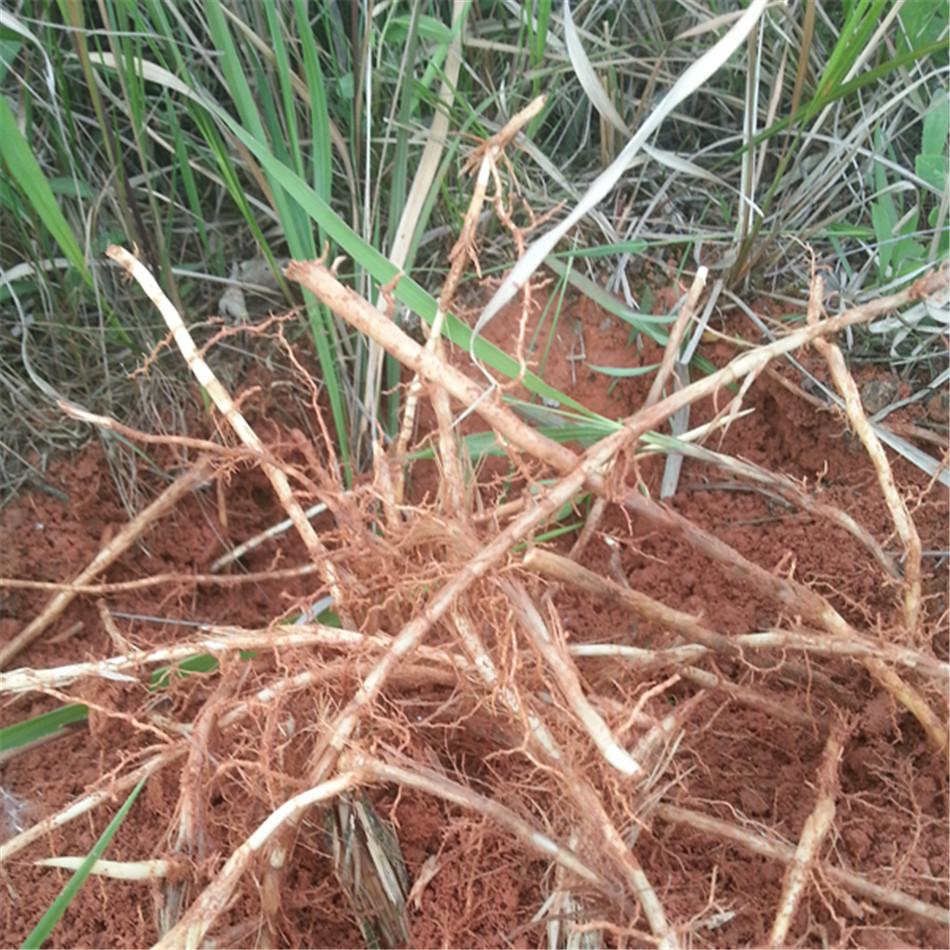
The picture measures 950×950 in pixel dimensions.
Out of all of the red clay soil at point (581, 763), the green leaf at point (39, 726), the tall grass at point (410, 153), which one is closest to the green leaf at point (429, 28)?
the tall grass at point (410, 153)

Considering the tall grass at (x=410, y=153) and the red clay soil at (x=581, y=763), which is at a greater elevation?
the tall grass at (x=410, y=153)

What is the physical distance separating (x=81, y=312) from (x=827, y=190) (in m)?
0.88

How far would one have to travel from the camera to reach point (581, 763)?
0.82 m

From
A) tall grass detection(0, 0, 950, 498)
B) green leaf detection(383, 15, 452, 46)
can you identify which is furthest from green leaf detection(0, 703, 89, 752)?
green leaf detection(383, 15, 452, 46)

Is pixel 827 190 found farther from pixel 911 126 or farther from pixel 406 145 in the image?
pixel 406 145

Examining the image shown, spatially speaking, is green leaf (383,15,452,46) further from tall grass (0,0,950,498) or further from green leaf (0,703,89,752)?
green leaf (0,703,89,752)

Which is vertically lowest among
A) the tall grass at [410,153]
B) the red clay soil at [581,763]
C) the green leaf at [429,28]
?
the red clay soil at [581,763]

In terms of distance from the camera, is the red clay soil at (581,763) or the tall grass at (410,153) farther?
the tall grass at (410,153)

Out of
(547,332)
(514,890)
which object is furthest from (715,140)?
(514,890)

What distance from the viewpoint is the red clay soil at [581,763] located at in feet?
2.83

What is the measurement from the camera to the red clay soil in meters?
0.86

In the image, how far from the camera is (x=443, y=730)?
94 centimetres

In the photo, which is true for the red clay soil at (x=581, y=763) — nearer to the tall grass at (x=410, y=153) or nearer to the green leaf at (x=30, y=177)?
the tall grass at (x=410, y=153)

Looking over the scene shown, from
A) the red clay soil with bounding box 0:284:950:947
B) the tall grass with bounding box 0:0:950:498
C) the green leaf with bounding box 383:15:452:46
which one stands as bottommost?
the red clay soil with bounding box 0:284:950:947
